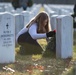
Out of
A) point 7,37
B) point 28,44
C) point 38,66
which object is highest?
point 7,37

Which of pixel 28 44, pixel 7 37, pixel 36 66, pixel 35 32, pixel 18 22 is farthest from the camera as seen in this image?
pixel 18 22

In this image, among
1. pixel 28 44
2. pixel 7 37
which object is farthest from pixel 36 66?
pixel 28 44

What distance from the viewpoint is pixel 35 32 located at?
30.1 ft

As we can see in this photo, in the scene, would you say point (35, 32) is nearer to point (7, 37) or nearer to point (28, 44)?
point (28, 44)

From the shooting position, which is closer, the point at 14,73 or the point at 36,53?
the point at 14,73

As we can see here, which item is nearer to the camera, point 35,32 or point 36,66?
point 36,66

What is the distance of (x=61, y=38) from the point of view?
28.4 feet

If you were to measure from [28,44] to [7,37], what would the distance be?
5.80 ft

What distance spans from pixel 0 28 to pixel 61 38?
5.03 feet

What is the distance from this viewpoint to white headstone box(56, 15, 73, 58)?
8.55 m

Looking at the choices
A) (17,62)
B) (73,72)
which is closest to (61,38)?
(17,62)

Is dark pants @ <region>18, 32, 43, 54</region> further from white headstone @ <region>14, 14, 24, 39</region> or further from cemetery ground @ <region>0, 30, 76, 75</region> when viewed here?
white headstone @ <region>14, 14, 24, 39</region>

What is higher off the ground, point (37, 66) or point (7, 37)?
point (7, 37)

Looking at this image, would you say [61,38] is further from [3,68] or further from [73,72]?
[73,72]
